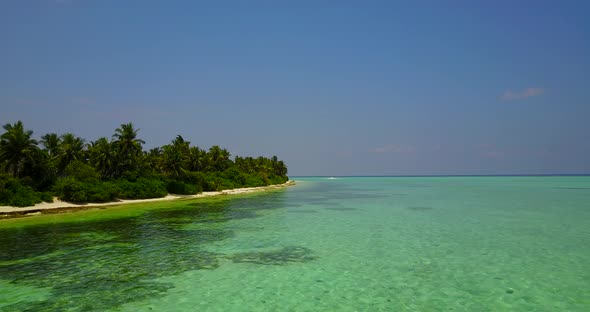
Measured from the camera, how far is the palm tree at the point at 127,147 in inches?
2359

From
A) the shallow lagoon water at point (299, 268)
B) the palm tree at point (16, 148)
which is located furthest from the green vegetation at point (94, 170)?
the shallow lagoon water at point (299, 268)

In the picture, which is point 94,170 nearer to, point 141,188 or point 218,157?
point 141,188

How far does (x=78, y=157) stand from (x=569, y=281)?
64.0 metres

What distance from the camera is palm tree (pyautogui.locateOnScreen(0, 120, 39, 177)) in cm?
4347

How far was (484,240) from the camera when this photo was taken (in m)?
Answer: 21.0

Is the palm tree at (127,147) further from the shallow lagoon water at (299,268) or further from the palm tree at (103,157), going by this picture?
the shallow lagoon water at (299,268)

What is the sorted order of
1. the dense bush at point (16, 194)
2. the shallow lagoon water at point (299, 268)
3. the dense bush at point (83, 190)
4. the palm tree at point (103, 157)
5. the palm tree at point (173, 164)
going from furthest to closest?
1. the palm tree at point (173, 164)
2. the palm tree at point (103, 157)
3. the dense bush at point (83, 190)
4. the dense bush at point (16, 194)
5. the shallow lagoon water at point (299, 268)

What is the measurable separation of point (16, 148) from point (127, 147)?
1782 centimetres

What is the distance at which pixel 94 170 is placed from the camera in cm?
5253

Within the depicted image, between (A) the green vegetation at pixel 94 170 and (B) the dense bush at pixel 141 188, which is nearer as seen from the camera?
(A) the green vegetation at pixel 94 170

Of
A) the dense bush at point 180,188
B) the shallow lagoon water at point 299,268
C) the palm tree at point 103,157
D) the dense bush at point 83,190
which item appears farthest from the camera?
the dense bush at point 180,188

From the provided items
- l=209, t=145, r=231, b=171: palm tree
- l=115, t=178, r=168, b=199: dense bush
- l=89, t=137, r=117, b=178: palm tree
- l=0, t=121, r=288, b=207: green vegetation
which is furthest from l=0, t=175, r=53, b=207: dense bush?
l=209, t=145, r=231, b=171: palm tree

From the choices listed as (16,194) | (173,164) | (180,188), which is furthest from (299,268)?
(173,164)

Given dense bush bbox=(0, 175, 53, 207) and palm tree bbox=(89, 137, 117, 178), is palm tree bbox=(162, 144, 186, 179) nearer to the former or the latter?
palm tree bbox=(89, 137, 117, 178)
